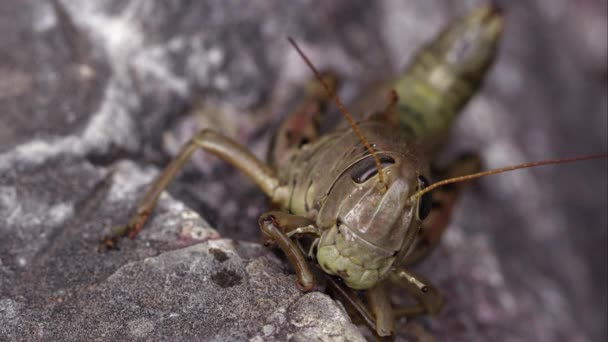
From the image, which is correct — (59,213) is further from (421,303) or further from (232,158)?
(421,303)

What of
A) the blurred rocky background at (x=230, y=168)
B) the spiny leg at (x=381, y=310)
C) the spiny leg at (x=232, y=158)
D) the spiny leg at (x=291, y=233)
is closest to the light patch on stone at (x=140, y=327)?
the blurred rocky background at (x=230, y=168)

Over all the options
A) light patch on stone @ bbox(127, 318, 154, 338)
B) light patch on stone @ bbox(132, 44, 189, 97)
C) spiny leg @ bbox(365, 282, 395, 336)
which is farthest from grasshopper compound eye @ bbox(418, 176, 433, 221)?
light patch on stone @ bbox(132, 44, 189, 97)

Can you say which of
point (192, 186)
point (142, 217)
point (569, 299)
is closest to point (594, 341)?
point (569, 299)

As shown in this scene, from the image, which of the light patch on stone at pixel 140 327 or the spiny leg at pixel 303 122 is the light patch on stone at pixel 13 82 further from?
the light patch on stone at pixel 140 327

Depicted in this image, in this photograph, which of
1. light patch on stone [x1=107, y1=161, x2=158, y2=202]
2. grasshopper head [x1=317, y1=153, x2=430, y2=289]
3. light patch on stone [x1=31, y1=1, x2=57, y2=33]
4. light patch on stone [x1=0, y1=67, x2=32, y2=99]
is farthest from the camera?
light patch on stone [x1=31, y1=1, x2=57, y2=33]

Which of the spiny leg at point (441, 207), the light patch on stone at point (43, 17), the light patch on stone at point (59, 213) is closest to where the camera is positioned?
the light patch on stone at point (59, 213)

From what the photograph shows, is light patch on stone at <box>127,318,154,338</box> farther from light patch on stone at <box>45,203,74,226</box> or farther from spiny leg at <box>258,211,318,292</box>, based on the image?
light patch on stone at <box>45,203,74,226</box>

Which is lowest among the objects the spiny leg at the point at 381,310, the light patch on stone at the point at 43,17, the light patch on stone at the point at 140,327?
the spiny leg at the point at 381,310

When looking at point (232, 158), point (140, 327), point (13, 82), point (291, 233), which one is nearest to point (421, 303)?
point (291, 233)
